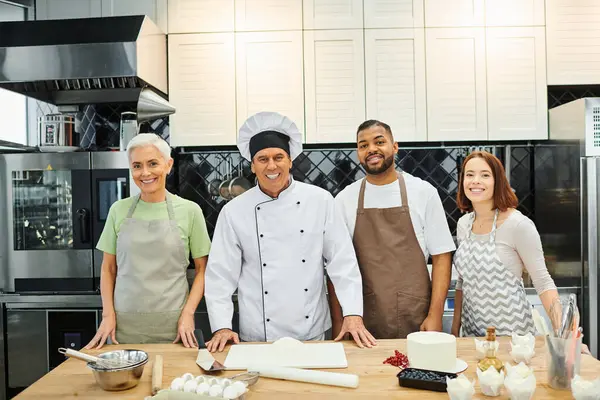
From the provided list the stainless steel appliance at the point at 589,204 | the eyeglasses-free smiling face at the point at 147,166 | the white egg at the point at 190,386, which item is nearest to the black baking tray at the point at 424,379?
the white egg at the point at 190,386

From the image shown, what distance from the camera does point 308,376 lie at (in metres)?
1.49

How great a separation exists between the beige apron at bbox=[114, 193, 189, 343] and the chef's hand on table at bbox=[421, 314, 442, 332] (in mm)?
999

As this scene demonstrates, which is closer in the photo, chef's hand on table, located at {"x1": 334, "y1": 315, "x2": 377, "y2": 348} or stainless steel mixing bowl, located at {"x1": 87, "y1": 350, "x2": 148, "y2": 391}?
stainless steel mixing bowl, located at {"x1": 87, "y1": 350, "x2": 148, "y2": 391}

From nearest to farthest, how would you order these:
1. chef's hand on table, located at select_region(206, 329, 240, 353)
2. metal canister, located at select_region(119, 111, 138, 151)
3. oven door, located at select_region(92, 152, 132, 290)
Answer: chef's hand on table, located at select_region(206, 329, 240, 353), oven door, located at select_region(92, 152, 132, 290), metal canister, located at select_region(119, 111, 138, 151)

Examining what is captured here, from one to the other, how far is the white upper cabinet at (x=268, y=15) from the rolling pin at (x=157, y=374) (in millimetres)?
2482

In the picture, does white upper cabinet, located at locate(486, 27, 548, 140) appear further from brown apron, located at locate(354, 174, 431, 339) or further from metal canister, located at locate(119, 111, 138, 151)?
metal canister, located at locate(119, 111, 138, 151)

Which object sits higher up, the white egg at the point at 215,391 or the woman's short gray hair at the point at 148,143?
the woman's short gray hair at the point at 148,143

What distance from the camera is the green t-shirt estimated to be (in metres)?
2.25

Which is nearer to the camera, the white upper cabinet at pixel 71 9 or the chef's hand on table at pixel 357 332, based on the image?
the chef's hand on table at pixel 357 332

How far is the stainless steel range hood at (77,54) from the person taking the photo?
2992 mm

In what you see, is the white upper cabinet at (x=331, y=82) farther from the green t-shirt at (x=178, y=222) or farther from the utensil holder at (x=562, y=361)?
the utensil holder at (x=562, y=361)

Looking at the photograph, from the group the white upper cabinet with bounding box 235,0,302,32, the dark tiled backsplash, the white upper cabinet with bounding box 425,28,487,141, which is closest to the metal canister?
the dark tiled backsplash

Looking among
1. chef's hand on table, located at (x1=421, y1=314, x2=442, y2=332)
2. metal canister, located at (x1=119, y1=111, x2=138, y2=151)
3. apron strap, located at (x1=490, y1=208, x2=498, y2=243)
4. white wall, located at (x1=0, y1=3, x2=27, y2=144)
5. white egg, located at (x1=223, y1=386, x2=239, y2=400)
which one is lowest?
chef's hand on table, located at (x1=421, y1=314, x2=442, y2=332)

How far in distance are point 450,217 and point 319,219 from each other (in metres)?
1.98
